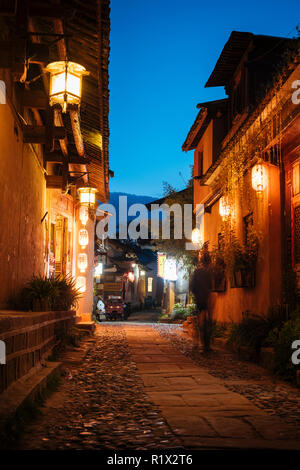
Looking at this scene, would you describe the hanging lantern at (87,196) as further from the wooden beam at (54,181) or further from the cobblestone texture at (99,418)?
the cobblestone texture at (99,418)

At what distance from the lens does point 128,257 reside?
46.8 meters

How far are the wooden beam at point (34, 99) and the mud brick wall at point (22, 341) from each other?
4.00 metres

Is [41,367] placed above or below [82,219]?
below

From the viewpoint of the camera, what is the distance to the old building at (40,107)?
7113 mm

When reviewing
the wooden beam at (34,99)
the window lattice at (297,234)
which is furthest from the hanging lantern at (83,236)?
the window lattice at (297,234)

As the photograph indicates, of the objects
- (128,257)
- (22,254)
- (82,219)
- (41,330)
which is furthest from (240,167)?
(128,257)

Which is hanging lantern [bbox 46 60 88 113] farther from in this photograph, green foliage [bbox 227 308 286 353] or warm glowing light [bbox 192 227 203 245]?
warm glowing light [bbox 192 227 203 245]

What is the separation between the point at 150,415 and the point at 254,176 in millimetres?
6632

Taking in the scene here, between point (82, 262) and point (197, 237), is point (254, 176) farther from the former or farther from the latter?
point (82, 262)

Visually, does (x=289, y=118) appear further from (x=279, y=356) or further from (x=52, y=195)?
(x=52, y=195)

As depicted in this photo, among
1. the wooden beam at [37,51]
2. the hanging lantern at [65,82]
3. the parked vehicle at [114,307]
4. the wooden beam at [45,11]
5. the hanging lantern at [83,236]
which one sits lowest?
the parked vehicle at [114,307]

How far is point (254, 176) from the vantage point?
10.4 m

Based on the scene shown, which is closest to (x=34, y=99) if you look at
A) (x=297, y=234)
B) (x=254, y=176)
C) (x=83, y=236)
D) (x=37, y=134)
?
(x=37, y=134)

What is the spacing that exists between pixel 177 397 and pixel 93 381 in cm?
175
